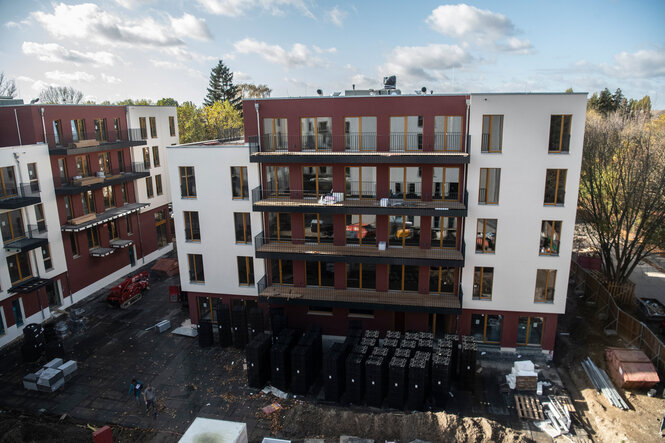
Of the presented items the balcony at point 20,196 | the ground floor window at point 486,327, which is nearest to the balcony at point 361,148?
the ground floor window at point 486,327

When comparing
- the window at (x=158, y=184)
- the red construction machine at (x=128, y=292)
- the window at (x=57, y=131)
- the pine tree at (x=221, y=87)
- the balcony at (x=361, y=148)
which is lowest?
the red construction machine at (x=128, y=292)

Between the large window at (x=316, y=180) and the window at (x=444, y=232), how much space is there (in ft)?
19.0

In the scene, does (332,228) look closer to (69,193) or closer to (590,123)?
(69,193)

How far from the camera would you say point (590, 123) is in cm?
2958

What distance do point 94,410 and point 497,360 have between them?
62.4 feet

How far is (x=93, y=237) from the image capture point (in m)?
31.0

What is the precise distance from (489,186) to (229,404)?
1574 centimetres

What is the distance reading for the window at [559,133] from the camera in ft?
63.5

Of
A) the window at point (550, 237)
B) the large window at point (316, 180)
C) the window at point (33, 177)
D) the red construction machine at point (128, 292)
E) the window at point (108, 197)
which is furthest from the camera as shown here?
the window at point (108, 197)

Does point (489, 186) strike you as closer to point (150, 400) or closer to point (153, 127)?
point (150, 400)

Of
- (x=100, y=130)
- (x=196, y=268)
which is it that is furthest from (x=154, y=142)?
(x=196, y=268)

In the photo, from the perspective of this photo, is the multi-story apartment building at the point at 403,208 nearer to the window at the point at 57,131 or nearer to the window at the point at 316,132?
the window at the point at 316,132

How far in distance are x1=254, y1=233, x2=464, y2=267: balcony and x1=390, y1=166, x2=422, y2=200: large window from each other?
2809 mm

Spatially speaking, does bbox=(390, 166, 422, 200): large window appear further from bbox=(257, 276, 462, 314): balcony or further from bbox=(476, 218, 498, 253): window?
bbox=(257, 276, 462, 314): balcony
